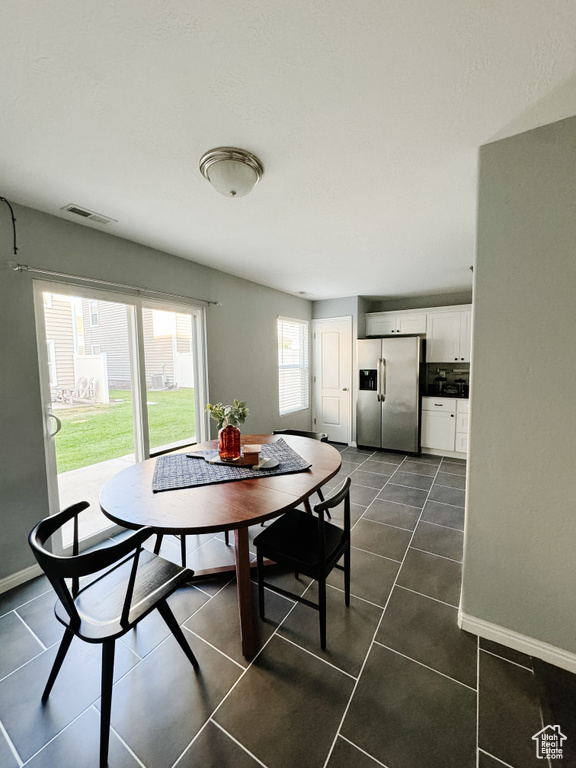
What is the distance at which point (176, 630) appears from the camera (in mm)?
1389

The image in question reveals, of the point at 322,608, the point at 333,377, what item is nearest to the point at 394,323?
the point at 333,377

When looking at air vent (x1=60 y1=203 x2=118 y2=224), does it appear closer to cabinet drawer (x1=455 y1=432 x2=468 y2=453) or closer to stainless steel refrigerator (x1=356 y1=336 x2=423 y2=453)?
stainless steel refrigerator (x1=356 y1=336 x2=423 y2=453)

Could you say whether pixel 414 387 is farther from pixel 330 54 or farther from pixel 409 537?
pixel 330 54

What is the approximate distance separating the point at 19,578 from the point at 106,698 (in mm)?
1441

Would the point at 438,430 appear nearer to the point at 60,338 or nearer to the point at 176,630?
the point at 176,630

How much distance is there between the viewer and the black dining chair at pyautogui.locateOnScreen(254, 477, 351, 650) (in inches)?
58.1

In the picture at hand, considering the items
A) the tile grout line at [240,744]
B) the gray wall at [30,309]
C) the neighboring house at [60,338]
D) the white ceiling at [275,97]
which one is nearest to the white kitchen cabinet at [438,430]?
the white ceiling at [275,97]

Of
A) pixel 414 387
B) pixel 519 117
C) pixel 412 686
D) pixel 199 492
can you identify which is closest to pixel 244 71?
pixel 519 117

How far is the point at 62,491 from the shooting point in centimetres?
239

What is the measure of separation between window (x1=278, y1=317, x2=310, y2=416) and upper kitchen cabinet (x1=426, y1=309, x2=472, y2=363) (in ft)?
6.28

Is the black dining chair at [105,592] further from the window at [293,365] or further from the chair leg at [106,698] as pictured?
the window at [293,365]

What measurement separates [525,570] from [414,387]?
10.3 feet

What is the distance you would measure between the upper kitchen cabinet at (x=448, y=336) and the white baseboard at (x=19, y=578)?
4895 millimetres

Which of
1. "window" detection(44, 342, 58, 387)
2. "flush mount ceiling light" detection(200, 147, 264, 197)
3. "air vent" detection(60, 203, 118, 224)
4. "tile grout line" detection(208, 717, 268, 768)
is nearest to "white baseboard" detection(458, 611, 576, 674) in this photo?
"tile grout line" detection(208, 717, 268, 768)
